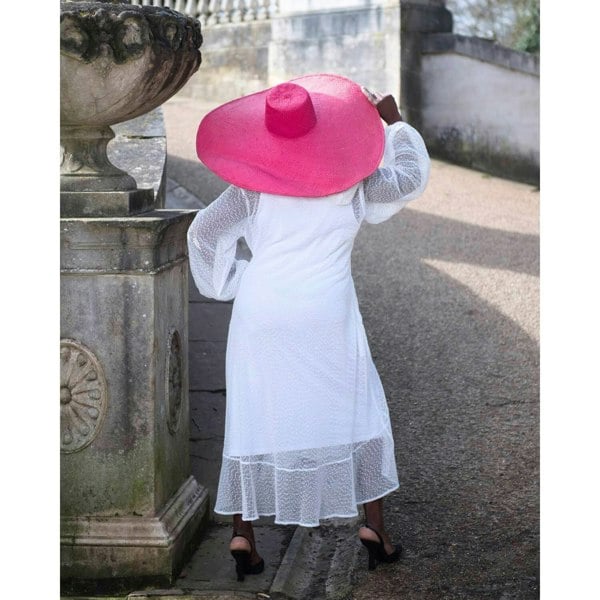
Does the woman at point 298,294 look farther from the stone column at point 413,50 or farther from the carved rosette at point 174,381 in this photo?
the stone column at point 413,50

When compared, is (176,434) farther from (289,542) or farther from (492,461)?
(492,461)

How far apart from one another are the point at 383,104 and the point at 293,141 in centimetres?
38

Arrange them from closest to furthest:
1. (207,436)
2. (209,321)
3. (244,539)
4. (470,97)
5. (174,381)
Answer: (244,539), (174,381), (207,436), (209,321), (470,97)

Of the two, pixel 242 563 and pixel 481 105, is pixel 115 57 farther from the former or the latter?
pixel 481 105

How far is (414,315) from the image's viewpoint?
22.7 ft

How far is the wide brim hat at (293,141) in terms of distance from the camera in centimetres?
340

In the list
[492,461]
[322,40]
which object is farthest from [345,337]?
[322,40]

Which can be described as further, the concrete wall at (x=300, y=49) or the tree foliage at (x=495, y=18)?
the tree foliage at (x=495, y=18)

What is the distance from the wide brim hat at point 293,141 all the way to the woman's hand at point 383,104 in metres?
0.04

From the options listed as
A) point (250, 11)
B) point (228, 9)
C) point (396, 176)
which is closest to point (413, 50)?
point (250, 11)

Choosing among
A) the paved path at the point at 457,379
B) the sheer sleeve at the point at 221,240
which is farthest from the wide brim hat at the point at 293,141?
the paved path at the point at 457,379

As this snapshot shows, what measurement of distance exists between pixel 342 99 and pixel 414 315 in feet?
11.4

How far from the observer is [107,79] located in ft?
11.0

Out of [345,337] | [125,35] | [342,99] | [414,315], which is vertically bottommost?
[414,315]
